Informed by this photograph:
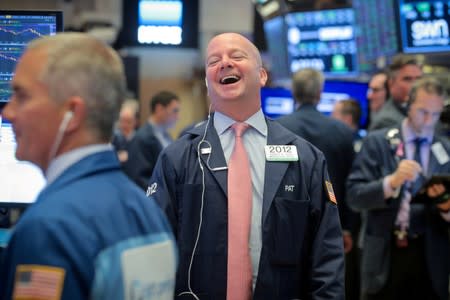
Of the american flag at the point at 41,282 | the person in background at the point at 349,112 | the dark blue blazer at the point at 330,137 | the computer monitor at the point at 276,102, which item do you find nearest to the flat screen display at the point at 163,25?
the computer monitor at the point at 276,102

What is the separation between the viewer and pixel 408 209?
15.8 ft

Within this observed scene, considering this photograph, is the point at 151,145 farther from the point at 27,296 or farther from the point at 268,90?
the point at 27,296

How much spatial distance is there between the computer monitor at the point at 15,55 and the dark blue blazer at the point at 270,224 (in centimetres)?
49

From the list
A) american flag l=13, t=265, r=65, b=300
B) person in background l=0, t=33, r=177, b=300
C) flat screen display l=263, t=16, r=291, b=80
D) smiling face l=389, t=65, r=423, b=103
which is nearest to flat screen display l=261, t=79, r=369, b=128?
flat screen display l=263, t=16, r=291, b=80

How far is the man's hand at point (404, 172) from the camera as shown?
4621mm

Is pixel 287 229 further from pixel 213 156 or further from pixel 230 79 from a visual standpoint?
pixel 230 79

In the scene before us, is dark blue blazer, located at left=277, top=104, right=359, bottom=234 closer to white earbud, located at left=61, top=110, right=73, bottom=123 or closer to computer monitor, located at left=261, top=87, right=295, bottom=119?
computer monitor, located at left=261, top=87, right=295, bottom=119

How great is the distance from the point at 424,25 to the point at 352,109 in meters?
1.46

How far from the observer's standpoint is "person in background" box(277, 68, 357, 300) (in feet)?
17.2

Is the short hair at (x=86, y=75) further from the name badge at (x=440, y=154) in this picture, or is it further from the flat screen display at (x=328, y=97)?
the flat screen display at (x=328, y=97)

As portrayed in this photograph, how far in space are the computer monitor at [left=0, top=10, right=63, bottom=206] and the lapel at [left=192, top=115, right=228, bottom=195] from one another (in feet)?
2.10

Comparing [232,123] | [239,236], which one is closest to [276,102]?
[232,123]

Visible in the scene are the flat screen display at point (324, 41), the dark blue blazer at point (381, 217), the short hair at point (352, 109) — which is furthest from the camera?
the flat screen display at point (324, 41)

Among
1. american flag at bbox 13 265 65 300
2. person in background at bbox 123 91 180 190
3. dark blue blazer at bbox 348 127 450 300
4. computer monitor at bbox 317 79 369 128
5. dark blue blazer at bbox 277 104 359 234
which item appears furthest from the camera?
computer monitor at bbox 317 79 369 128
